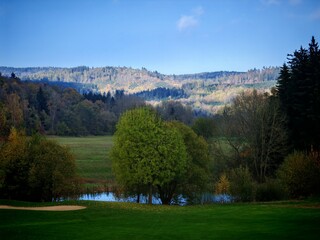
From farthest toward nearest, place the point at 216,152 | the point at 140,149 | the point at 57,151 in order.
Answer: the point at 216,152 → the point at 57,151 → the point at 140,149

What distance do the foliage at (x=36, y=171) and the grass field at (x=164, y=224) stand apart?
12.3m

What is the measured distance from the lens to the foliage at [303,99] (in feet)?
177

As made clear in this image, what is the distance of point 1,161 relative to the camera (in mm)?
45688

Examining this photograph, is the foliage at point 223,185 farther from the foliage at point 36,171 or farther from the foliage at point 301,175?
the foliage at point 36,171

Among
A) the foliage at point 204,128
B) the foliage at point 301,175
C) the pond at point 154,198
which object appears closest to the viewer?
the foliage at point 301,175

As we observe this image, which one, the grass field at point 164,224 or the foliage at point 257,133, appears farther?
the foliage at point 257,133

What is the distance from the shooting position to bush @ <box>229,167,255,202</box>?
148ft

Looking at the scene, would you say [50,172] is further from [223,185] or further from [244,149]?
[244,149]

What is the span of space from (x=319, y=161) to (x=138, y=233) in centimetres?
3075

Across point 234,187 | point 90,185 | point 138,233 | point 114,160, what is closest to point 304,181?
point 234,187

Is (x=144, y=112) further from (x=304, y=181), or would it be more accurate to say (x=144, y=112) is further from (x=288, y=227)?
(x=288, y=227)

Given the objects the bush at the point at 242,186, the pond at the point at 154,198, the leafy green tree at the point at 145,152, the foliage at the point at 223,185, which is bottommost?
the pond at the point at 154,198

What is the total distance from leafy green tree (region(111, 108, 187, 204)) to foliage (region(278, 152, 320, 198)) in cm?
1166

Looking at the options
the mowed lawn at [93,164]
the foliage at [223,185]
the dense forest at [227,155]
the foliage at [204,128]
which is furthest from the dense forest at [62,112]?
the foliage at [223,185]
